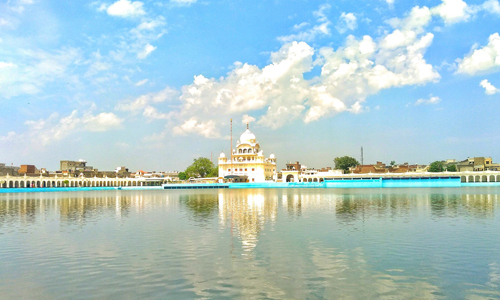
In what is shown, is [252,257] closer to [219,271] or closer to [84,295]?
[219,271]

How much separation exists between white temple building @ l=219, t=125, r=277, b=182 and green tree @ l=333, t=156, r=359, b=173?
73.0ft

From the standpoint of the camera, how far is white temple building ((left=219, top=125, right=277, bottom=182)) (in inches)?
3964

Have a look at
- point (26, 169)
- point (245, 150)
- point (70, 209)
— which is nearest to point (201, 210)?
point (70, 209)

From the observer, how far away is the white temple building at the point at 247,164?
100688mm

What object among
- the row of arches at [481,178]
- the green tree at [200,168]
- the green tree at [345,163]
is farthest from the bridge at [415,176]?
the green tree at [200,168]

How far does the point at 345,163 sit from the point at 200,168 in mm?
39717

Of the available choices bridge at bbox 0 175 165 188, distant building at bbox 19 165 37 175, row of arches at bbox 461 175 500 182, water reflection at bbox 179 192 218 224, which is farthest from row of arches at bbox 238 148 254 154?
water reflection at bbox 179 192 218 224

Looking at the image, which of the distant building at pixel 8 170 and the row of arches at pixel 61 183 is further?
the distant building at pixel 8 170

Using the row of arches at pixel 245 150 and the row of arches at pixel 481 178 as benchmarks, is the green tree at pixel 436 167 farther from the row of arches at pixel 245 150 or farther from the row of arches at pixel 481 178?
the row of arches at pixel 245 150

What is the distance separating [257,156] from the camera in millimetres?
102000

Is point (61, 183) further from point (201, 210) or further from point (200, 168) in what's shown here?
point (201, 210)

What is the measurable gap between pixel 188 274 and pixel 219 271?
0.78 meters

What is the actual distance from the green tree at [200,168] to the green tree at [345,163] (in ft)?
114

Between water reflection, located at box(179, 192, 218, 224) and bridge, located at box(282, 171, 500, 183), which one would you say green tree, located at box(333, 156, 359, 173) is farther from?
water reflection, located at box(179, 192, 218, 224)
